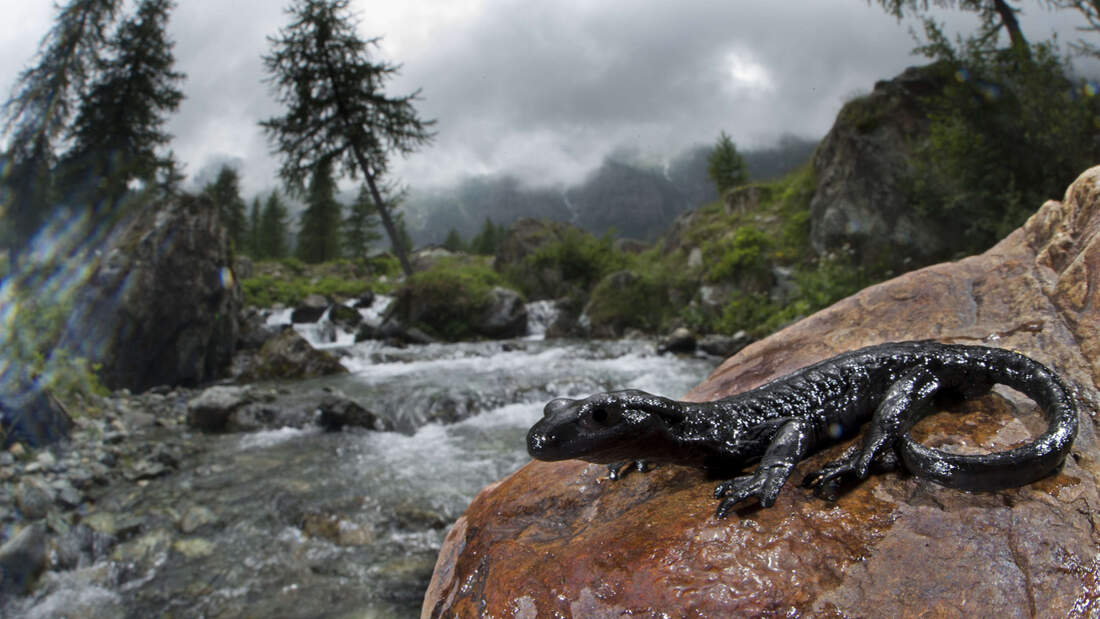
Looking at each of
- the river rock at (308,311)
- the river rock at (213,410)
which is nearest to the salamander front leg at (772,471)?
the river rock at (213,410)

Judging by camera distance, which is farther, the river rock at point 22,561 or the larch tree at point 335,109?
the larch tree at point 335,109

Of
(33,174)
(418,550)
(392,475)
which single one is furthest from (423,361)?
(33,174)

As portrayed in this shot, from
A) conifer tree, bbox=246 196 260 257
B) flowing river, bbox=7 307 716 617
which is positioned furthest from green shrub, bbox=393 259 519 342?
conifer tree, bbox=246 196 260 257

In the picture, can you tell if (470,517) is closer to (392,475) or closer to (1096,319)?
(1096,319)

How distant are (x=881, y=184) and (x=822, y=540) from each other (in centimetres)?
1554

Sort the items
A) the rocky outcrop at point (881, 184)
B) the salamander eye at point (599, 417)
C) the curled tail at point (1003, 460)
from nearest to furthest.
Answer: the curled tail at point (1003, 460) < the salamander eye at point (599, 417) < the rocky outcrop at point (881, 184)

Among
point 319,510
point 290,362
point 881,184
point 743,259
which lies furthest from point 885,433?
point 743,259

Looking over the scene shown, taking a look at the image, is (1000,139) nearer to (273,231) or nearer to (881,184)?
(881,184)

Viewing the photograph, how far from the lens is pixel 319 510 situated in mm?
5488

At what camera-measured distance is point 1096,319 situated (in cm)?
273

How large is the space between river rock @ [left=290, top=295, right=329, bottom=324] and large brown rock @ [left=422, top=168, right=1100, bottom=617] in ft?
68.4

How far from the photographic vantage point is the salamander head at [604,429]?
2.10 metres

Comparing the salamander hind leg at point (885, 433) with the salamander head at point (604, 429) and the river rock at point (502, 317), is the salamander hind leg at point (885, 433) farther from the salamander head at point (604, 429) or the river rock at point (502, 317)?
the river rock at point (502, 317)

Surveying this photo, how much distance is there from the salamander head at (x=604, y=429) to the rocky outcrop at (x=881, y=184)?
13723 millimetres
